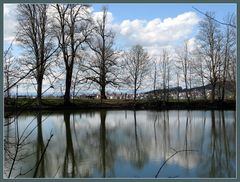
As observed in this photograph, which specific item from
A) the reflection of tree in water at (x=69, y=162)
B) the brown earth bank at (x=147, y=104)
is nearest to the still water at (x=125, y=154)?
the reflection of tree in water at (x=69, y=162)

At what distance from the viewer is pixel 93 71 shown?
26312mm

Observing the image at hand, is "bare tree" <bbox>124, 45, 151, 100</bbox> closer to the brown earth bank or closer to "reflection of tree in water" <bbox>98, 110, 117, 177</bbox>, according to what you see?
the brown earth bank

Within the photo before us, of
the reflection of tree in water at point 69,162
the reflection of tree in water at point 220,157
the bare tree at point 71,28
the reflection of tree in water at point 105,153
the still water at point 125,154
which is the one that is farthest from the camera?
the bare tree at point 71,28

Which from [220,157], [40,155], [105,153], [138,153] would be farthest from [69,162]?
[220,157]

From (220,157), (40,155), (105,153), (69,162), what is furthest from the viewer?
(105,153)

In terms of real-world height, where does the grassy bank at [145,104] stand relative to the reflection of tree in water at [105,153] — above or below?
above

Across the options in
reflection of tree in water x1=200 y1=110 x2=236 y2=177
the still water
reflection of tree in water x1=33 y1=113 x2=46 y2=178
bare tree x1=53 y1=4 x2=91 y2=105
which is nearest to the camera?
reflection of tree in water x1=33 y1=113 x2=46 y2=178

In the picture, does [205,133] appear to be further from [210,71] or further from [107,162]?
[210,71]

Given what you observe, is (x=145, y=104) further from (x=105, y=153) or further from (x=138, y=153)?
(x=138, y=153)

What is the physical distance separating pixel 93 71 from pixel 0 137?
2386 cm

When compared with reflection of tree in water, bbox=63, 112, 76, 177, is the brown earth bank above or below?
above

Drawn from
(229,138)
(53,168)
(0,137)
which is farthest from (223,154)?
(0,137)

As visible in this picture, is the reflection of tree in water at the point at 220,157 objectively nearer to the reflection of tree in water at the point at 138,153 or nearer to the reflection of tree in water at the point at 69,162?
the reflection of tree in water at the point at 138,153

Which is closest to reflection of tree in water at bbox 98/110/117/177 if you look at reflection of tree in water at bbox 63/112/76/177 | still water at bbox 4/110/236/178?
still water at bbox 4/110/236/178
